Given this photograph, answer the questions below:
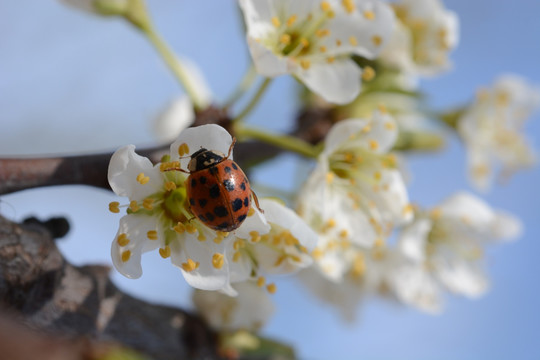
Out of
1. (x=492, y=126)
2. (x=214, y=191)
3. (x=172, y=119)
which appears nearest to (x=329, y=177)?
(x=214, y=191)

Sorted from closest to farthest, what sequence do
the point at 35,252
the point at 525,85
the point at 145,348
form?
the point at 35,252
the point at 145,348
the point at 525,85

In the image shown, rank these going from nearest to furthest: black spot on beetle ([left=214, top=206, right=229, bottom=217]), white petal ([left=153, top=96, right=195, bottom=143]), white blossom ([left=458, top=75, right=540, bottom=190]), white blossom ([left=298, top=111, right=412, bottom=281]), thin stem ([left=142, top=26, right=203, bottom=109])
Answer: black spot on beetle ([left=214, top=206, right=229, bottom=217]), white blossom ([left=298, top=111, right=412, bottom=281]), thin stem ([left=142, top=26, right=203, bottom=109]), white blossom ([left=458, top=75, right=540, bottom=190]), white petal ([left=153, top=96, right=195, bottom=143])

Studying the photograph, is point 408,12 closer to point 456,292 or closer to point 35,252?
point 456,292

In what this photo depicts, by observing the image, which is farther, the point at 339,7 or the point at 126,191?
the point at 339,7

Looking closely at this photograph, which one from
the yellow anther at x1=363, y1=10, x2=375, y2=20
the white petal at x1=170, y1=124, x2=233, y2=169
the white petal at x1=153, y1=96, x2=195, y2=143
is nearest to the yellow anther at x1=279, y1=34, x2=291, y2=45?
the yellow anther at x1=363, y1=10, x2=375, y2=20

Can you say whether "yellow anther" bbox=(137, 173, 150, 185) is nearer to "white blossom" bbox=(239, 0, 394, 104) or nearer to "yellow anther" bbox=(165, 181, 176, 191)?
"yellow anther" bbox=(165, 181, 176, 191)

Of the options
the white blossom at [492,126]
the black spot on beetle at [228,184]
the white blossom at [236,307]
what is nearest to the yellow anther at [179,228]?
the black spot on beetle at [228,184]

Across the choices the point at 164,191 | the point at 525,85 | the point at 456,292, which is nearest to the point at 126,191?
the point at 164,191
